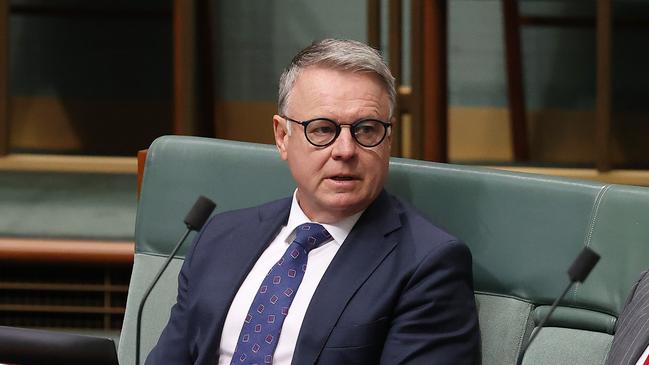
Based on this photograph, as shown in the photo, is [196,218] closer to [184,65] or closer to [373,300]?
[373,300]

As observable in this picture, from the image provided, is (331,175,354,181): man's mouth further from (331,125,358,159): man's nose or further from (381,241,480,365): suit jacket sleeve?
(381,241,480,365): suit jacket sleeve

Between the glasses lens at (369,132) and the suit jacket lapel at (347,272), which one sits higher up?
the glasses lens at (369,132)

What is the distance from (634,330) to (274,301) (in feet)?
1.80

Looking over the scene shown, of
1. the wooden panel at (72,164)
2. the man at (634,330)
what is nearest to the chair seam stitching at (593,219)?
the man at (634,330)

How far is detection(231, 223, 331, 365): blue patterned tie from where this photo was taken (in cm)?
173

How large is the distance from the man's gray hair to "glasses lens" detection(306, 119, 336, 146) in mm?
84

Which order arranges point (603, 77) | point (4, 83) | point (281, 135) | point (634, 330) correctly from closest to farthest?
1. point (634, 330)
2. point (281, 135)
3. point (603, 77)
4. point (4, 83)

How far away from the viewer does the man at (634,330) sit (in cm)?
144

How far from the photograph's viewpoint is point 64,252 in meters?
3.07

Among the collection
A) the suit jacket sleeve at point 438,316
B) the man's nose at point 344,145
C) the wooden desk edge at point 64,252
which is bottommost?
the wooden desk edge at point 64,252

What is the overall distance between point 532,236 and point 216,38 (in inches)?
124

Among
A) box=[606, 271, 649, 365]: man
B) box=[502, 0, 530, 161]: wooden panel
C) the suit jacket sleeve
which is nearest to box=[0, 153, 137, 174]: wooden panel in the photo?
box=[502, 0, 530, 161]: wooden panel

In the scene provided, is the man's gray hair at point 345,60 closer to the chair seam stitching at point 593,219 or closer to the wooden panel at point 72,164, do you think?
the chair seam stitching at point 593,219

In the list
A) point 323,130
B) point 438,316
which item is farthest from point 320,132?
point 438,316
